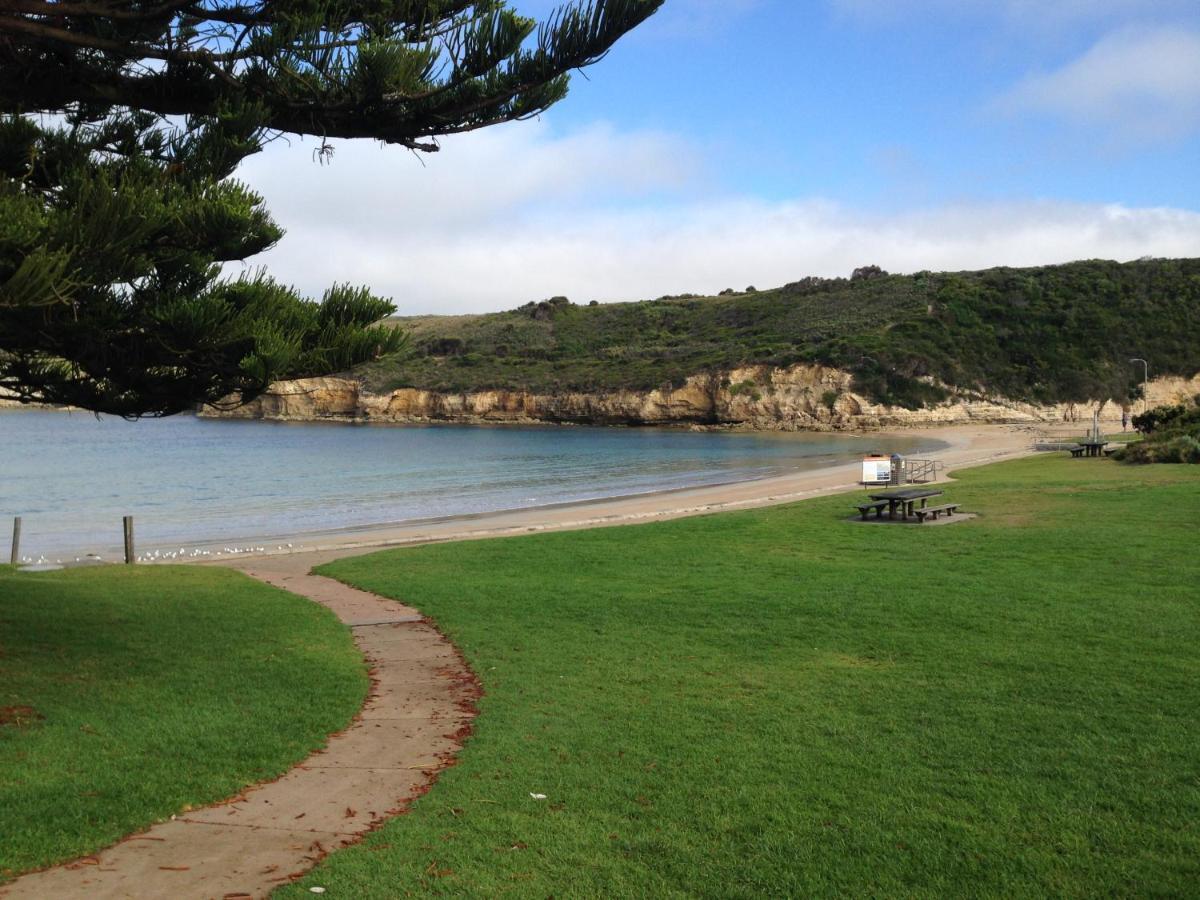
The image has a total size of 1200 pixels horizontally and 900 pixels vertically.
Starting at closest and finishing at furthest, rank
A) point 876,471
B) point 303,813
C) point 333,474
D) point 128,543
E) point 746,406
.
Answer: point 303,813 < point 128,543 < point 876,471 < point 333,474 < point 746,406

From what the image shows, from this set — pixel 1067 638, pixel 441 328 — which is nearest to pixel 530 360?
pixel 441 328

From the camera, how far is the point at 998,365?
7600cm

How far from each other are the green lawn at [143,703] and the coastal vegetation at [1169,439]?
2215cm

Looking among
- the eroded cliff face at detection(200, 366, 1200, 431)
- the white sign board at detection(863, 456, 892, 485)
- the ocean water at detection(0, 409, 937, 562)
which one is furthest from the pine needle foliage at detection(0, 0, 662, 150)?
the eroded cliff face at detection(200, 366, 1200, 431)

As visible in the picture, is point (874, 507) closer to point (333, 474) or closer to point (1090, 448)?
point (1090, 448)

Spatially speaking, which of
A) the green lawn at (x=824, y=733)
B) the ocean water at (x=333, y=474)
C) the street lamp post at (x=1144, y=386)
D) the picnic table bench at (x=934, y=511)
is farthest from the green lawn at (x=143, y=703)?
the street lamp post at (x=1144, y=386)

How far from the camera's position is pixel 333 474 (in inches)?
1874

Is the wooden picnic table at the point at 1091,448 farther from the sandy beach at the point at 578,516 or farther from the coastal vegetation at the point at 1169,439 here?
the sandy beach at the point at 578,516

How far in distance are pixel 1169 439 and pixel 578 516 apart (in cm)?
1577

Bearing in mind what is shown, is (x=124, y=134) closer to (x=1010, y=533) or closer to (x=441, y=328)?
(x=1010, y=533)

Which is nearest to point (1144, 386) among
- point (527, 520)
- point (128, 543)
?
point (527, 520)

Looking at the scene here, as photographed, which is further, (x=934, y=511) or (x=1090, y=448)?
(x=1090, y=448)

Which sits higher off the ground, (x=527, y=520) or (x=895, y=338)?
(x=895, y=338)

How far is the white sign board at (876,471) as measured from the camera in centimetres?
2642
